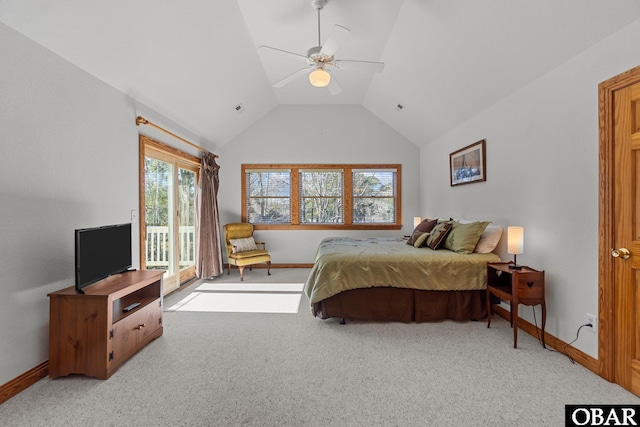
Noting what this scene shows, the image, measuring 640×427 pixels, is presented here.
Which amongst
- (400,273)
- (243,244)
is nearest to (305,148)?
(243,244)

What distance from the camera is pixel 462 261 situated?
10.0 feet

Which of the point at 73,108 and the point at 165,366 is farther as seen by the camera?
the point at 73,108

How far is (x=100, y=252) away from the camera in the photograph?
7.64 feet

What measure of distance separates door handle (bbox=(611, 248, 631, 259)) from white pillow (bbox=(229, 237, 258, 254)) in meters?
4.67

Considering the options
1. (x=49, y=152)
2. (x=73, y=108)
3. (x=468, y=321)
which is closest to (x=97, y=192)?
(x=49, y=152)

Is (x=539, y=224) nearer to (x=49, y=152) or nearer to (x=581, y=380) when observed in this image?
(x=581, y=380)

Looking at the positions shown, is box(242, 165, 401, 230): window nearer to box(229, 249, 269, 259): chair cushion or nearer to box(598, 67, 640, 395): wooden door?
box(229, 249, 269, 259): chair cushion

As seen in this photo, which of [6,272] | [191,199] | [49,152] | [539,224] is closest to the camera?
[6,272]

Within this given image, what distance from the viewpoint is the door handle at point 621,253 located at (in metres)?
1.92

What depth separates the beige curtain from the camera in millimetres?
4922

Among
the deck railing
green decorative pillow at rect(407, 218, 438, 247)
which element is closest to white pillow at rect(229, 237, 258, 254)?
the deck railing

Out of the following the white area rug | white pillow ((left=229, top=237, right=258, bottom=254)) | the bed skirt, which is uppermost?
white pillow ((left=229, top=237, right=258, bottom=254))

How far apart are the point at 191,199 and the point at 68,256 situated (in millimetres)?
2718

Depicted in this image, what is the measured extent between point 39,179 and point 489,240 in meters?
4.16
